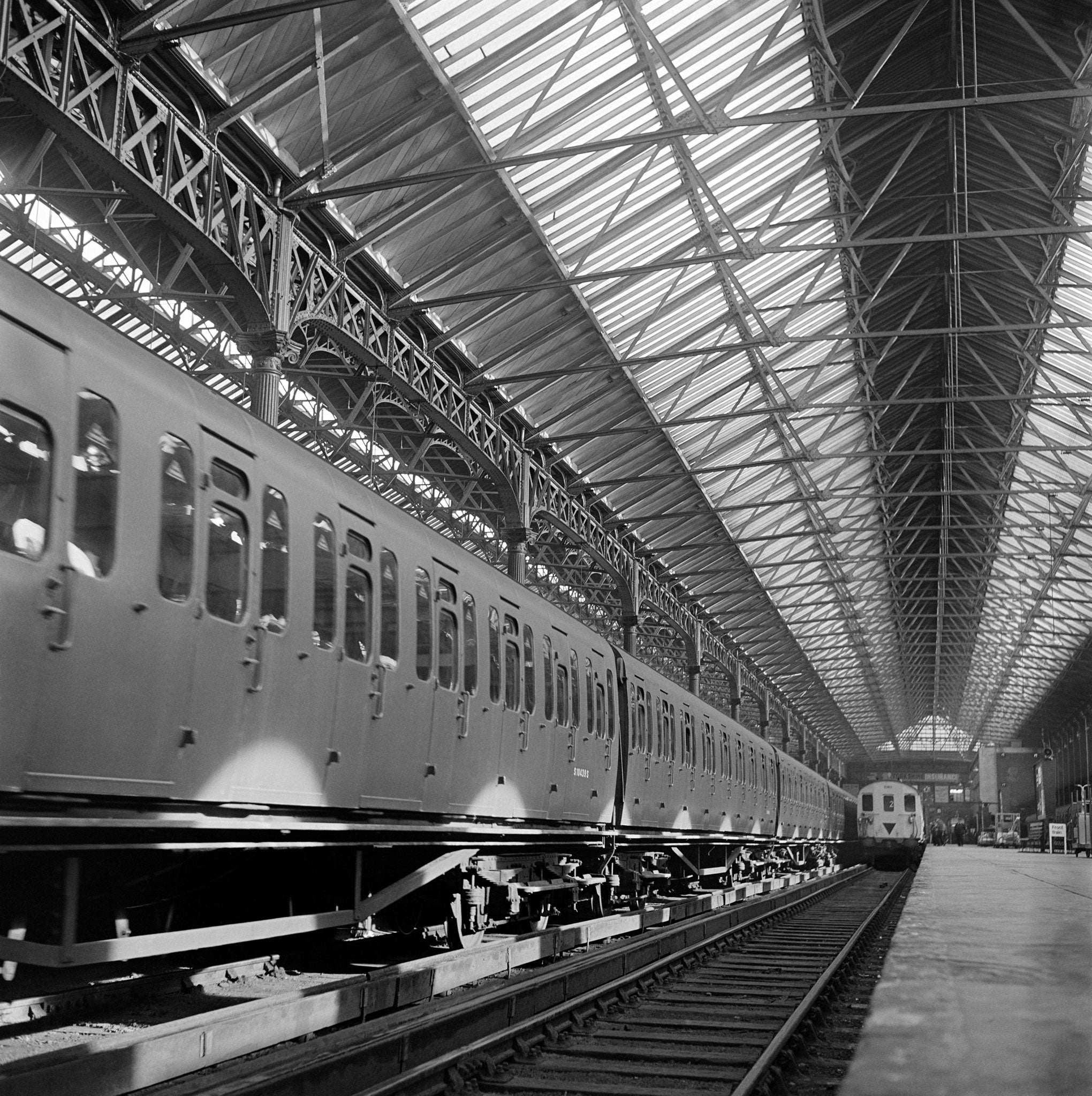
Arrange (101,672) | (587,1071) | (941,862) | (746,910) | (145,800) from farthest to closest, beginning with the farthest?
1. (941,862)
2. (746,910)
3. (587,1071)
4. (145,800)
5. (101,672)

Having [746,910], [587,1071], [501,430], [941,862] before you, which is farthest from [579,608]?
[587,1071]

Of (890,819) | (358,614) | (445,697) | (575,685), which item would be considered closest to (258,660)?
(358,614)

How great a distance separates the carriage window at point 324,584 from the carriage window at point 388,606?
0.75 metres

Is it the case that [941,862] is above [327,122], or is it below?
below

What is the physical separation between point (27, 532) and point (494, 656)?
632 cm

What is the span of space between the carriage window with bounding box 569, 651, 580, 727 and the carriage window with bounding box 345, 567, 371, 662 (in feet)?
17.5

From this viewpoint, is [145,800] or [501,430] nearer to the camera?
[145,800]

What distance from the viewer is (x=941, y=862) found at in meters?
39.2

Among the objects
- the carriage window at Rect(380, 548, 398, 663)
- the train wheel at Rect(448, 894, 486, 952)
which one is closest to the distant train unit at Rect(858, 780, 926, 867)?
the train wheel at Rect(448, 894, 486, 952)

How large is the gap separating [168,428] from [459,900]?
5.87 metres

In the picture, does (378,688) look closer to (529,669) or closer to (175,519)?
(175,519)

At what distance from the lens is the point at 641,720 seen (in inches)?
663

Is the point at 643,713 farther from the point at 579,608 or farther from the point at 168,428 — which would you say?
the point at 579,608

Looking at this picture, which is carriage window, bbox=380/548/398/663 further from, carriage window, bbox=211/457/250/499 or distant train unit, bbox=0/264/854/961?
carriage window, bbox=211/457/250/499
